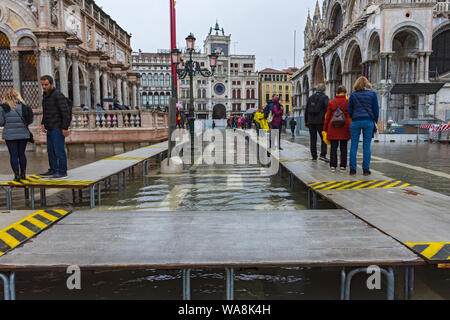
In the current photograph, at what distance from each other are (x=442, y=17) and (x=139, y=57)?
2556 inches

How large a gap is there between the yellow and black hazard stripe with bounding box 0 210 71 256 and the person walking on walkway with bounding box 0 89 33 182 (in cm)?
252

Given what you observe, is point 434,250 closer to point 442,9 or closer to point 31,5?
point 31,5

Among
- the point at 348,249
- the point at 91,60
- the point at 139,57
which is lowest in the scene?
the point at 348,249

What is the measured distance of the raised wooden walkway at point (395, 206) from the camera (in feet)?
8.94

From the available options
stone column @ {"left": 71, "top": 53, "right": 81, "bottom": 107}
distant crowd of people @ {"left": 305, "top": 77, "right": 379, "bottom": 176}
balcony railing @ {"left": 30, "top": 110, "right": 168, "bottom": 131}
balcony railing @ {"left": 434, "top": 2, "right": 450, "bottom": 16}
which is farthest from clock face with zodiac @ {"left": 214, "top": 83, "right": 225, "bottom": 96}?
distant crowd of people @ {"left": 305, "top": 77, "right": 379, "bottom": 176}

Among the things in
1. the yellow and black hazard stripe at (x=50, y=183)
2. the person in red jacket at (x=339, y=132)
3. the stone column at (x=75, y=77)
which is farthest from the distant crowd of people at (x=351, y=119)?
the stone column at (x=75, y=77)

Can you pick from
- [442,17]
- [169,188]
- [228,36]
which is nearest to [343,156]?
[169,188]

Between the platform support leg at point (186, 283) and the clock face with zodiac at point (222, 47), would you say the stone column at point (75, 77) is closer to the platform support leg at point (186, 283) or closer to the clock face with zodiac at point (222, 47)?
the platform support leg at point (186, 283)

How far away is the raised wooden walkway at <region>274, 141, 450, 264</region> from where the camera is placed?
2725 millimetres

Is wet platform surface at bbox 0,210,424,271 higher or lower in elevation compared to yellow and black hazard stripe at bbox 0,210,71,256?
lower

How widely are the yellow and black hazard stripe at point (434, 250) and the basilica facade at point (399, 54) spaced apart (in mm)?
21674

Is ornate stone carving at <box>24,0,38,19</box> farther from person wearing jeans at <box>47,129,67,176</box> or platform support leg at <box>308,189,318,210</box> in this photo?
platform support leg at <box>308,189,318,210</box>
